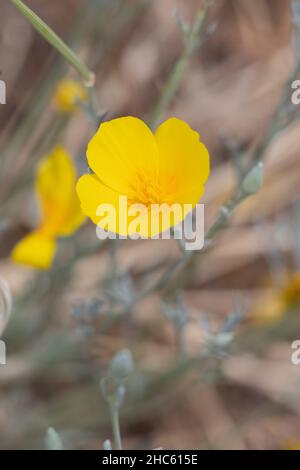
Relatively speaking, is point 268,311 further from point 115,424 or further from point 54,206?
point 115,424

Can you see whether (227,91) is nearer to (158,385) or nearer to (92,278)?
(92,278)

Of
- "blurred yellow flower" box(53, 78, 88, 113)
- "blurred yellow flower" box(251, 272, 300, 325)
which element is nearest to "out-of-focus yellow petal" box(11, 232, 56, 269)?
"blurred yellow flower" box(53, 78, 88, 113)

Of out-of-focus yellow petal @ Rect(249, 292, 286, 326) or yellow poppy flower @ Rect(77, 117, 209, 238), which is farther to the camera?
out-of-focus yellow petal @ Rect(249, 292, 286, 326)

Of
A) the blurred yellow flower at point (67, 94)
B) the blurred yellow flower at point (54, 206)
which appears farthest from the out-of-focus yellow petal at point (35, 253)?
the blurred yellow flower at point (67, 94)

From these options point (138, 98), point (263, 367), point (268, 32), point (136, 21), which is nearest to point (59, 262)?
point (263, 367)

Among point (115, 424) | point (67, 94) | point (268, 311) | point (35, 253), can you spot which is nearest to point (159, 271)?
point (268, 311)

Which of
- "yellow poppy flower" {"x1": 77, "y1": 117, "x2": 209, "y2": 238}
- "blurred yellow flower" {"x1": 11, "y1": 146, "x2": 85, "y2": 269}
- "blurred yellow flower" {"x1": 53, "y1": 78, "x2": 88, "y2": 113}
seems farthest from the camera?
"blurred yellow flower" {"x1": 53, "y1": 78, "x2": 88, "y2": 113}

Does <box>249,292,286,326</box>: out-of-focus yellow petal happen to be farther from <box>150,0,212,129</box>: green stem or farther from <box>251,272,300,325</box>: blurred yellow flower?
<box>150,0,212,129</box>: green stem
